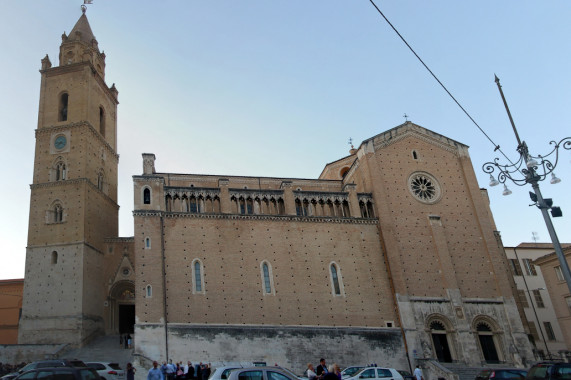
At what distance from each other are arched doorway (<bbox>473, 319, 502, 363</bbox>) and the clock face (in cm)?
2958

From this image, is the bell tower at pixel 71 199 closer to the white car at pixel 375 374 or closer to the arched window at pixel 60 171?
the arched window at pixel 60 171

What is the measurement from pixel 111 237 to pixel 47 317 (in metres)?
7.04

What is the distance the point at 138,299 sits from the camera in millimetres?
27312

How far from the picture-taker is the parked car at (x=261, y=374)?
12742 mm

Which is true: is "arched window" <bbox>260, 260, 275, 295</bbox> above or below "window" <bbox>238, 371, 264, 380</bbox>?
above

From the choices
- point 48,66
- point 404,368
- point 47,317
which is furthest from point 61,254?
point 404,368

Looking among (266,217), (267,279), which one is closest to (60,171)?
(266,217)

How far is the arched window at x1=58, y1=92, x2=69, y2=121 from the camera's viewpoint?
122 feet

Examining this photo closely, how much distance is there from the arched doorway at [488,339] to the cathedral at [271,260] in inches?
3.2

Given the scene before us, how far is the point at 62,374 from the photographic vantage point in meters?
12.0

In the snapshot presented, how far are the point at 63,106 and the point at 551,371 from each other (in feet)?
115

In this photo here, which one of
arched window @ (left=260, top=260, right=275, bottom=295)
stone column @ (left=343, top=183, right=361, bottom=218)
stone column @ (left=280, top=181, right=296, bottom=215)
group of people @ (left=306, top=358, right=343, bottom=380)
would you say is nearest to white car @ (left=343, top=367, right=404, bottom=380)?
group of people @ (left=306, top=358, right=343, bottom=380)

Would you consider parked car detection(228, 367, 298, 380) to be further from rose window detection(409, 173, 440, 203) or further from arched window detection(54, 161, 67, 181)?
arched window detection(54, 161, 67, 181)

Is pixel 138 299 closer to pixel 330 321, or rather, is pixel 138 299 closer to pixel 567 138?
pixel 330 321
